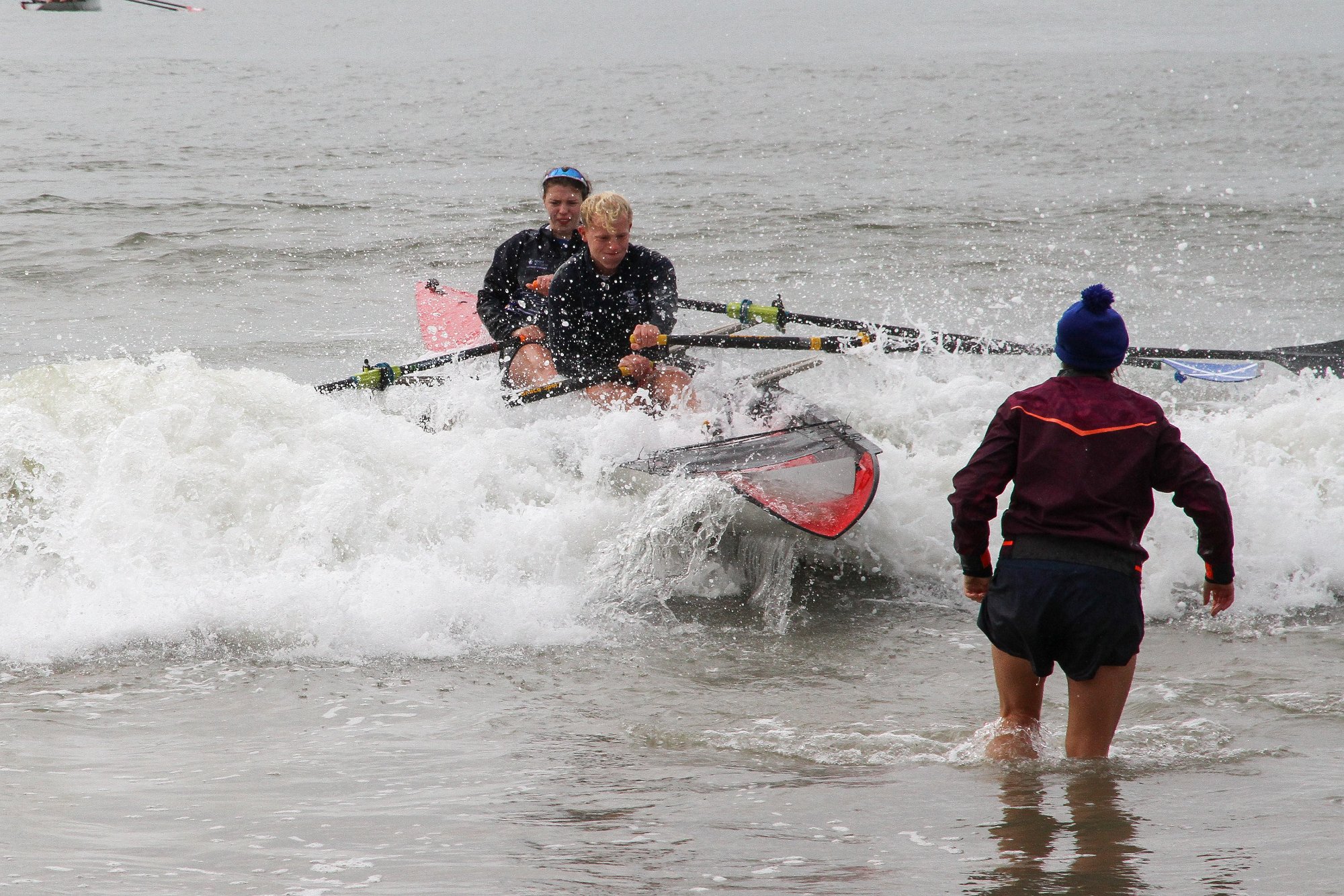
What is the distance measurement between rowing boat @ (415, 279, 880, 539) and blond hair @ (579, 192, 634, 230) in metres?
1.05

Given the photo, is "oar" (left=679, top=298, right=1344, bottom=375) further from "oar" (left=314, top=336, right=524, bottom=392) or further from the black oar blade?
"oar" (left=314, top=336, right=524, bottom=392)

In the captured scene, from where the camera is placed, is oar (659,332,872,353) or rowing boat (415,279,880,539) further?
oar (659,332,872,353)

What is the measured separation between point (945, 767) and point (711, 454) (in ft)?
7.50

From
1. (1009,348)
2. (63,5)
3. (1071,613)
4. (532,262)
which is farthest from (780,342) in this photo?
(63,5)

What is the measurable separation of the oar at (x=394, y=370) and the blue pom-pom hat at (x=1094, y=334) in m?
4.04

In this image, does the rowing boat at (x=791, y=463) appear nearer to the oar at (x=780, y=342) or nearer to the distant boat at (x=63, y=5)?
the oar at (x=780, y=342)

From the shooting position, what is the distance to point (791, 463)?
5223 mm

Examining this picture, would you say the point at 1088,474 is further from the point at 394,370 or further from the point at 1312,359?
the point at 1312,359

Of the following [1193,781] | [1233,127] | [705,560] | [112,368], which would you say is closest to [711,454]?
[705,560]

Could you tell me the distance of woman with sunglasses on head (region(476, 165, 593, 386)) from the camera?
664cm

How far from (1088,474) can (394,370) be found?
464 centimetres

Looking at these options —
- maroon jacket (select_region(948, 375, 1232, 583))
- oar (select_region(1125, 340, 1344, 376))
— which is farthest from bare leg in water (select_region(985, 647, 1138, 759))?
oar (select_region(1125, 340, 1344, 376))

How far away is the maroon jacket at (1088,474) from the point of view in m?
3.03

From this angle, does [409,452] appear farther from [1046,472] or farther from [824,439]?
[1046,472]
